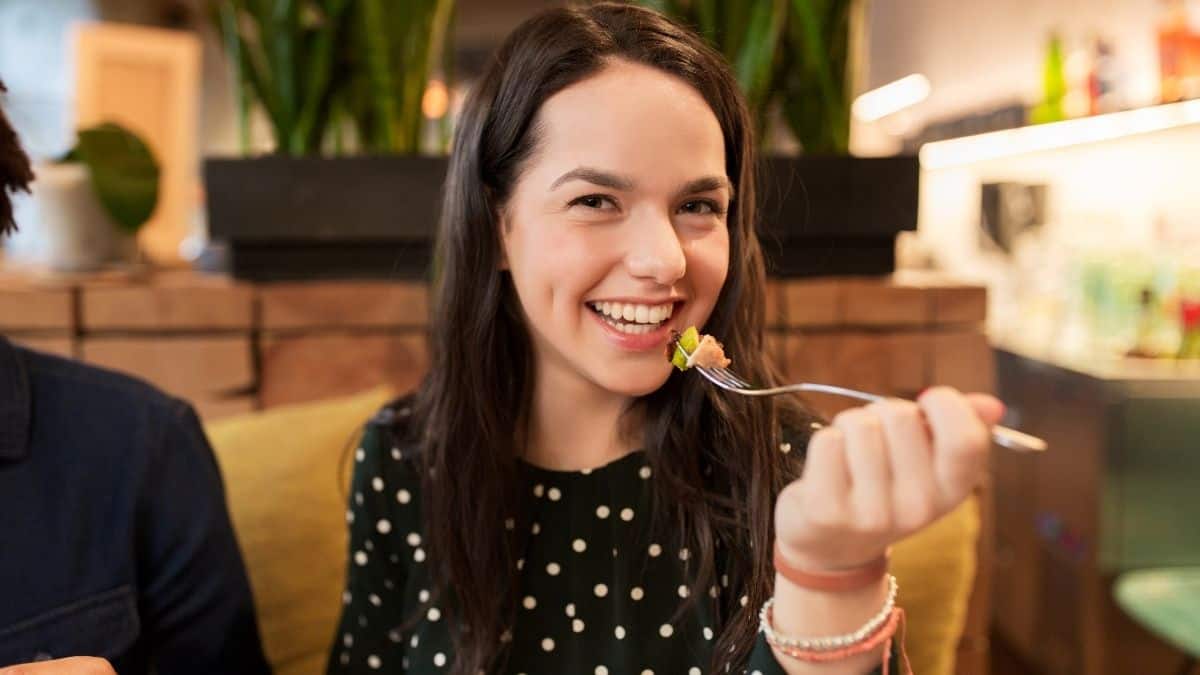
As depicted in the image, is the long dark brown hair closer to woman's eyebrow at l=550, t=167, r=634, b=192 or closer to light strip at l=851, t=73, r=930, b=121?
woman's eyebrow at l=550, t=167, r=634, b=192

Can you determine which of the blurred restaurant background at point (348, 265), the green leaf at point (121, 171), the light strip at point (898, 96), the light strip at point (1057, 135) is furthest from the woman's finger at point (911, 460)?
the light strip at point (898, 96)

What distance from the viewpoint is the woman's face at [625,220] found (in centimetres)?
68

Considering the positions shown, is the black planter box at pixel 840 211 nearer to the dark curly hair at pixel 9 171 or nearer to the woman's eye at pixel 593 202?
the woman's eye at pixel 593 202

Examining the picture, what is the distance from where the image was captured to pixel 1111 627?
2363 millimetres

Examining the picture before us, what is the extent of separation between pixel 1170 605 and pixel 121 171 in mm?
1779

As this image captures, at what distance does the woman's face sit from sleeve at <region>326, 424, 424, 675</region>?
0.89ft

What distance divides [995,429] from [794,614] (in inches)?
6.0

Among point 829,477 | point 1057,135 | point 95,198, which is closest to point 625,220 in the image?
point 829,477

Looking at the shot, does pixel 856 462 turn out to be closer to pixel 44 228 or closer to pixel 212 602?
pixel 212 602

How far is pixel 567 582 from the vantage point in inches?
33.0

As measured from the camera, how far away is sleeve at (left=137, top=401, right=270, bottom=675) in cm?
90

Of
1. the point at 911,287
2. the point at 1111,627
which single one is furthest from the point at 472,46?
the point at 911,287

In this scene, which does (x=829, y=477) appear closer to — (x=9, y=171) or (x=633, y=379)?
(x=633, y=379)

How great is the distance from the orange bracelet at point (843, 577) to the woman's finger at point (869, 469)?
0.05m
